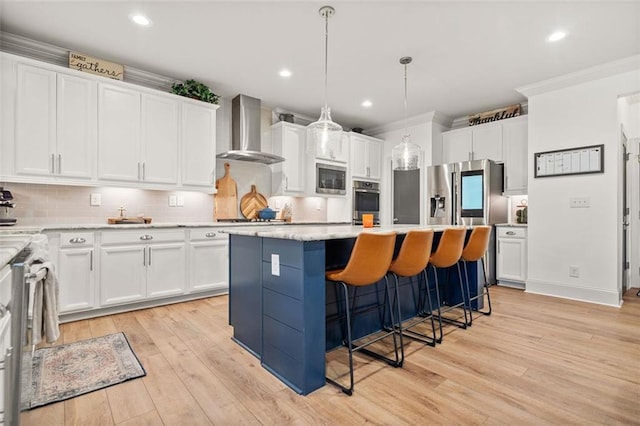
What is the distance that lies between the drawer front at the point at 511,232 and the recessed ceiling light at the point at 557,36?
7.71ft

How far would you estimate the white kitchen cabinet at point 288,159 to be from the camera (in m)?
4.88

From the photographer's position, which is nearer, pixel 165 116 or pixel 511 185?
pixel 165 116

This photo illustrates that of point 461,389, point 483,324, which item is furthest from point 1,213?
point 483,324

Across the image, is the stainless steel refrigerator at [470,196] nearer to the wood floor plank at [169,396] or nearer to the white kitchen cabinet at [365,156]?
the white kitchen cabinet at [365,156]

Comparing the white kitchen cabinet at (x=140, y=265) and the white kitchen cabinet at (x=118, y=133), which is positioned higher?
the white kitchen cabinet at (x=118, y=133)

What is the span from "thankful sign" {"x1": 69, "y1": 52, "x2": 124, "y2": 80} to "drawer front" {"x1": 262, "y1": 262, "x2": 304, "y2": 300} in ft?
9.46

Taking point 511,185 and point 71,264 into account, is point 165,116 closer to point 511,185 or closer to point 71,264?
point 71,264

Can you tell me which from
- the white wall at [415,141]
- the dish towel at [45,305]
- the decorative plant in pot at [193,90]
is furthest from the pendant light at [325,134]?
the white wall at [415,141]

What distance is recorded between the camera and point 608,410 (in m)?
1.67

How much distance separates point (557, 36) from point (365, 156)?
10.6 feet

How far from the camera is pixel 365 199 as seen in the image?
5879mm

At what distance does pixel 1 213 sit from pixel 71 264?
83cm

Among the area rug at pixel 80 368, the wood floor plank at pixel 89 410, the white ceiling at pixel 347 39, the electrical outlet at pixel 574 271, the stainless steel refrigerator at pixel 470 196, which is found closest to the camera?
the wood floor plank at pixel 89 410

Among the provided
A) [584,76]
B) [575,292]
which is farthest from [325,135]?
[575,292]
